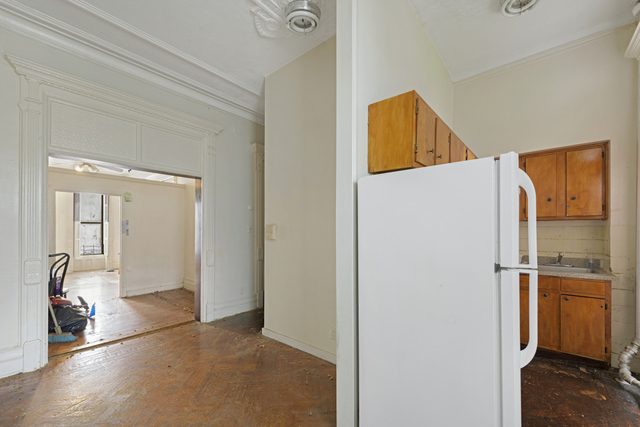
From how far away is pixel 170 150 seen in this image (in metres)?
3.85

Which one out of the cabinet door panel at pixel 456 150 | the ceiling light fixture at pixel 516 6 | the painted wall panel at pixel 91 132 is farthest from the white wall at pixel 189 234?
the ceiling light fixture at pixel 516 6

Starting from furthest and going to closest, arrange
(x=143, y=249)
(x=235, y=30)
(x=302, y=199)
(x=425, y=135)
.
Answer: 1. (x=143, y=249)
2. (x=302, y=199)
3. (x=235, y=30)
4. (x=425, y=135)

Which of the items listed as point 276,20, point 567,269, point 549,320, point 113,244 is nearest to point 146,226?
point 113,244

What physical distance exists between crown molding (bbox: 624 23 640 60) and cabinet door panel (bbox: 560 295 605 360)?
7.95 feet

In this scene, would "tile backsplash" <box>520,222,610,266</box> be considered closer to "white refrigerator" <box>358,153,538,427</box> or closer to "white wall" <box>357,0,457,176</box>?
"white wall" <box>357,0,457,176</box>

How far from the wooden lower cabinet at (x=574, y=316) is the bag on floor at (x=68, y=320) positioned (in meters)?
5.33

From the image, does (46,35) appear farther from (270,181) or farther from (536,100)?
(536,100)

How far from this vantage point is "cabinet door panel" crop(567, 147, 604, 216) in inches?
119

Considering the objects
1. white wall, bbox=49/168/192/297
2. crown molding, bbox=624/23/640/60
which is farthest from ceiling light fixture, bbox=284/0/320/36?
white wall, bbox=49/168/192/297

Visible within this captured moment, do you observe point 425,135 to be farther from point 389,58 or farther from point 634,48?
point 634,48

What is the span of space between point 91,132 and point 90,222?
326 inches

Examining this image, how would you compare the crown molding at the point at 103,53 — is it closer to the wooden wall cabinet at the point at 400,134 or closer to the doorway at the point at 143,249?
the doorway at the point at 143,249

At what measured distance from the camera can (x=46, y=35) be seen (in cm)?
284

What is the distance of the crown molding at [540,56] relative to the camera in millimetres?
2980
